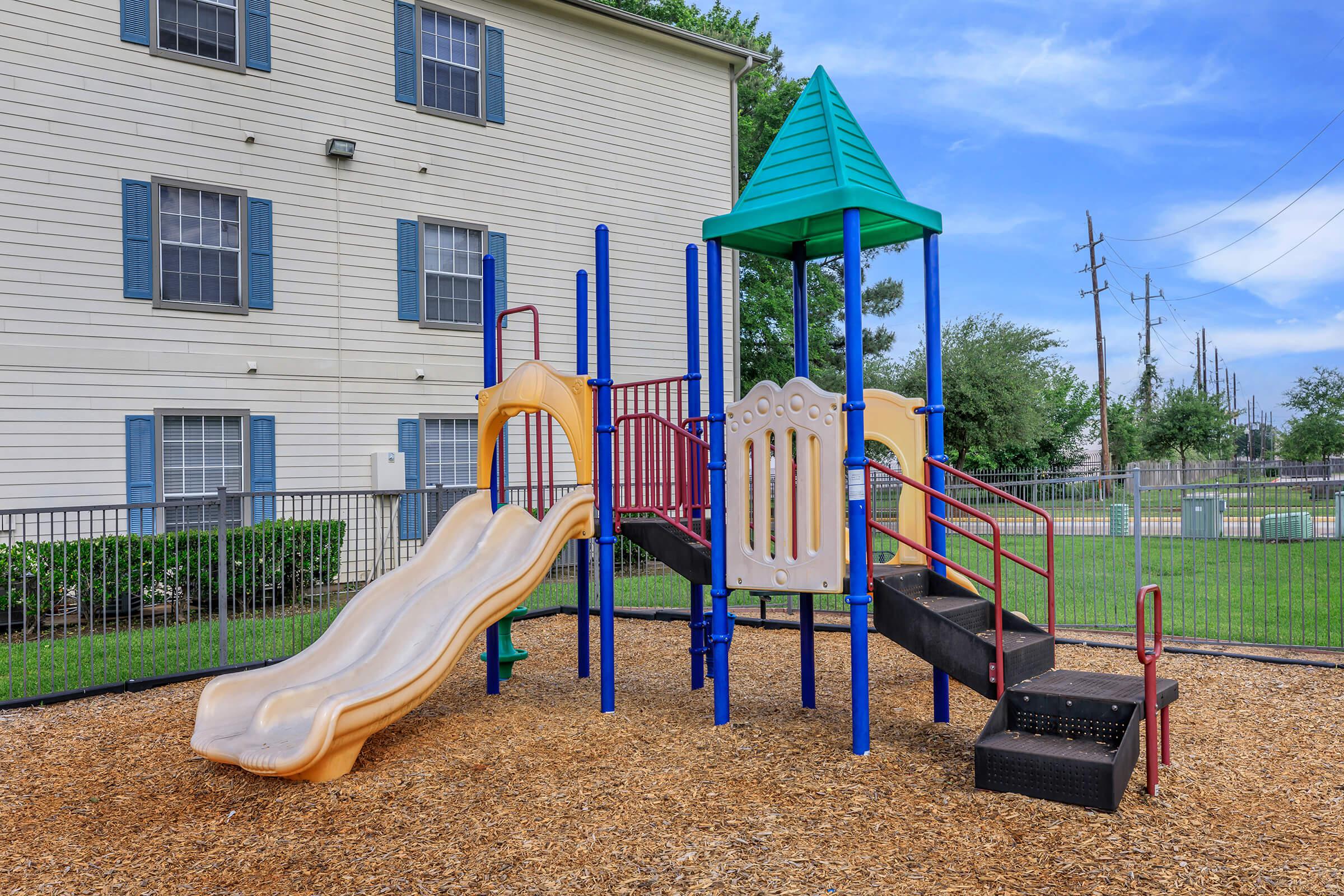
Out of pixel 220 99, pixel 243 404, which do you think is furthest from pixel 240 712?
pixel 220 99

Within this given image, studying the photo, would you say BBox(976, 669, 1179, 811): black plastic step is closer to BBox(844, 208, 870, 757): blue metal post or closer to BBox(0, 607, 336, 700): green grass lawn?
BBox(844, 208, 870, 757): blue metal post

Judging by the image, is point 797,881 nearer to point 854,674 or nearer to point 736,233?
point 854,674

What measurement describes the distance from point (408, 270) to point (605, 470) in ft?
29.5

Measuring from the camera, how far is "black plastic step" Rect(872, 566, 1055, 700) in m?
5.48

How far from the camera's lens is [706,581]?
719cm

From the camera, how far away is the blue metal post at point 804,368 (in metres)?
6.95

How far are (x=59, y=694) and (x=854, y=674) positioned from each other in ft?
22.0

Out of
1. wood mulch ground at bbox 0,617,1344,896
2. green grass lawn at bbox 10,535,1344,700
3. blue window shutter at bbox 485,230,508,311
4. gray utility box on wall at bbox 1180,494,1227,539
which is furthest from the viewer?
blue window shutter at bbox 485,230,508,311

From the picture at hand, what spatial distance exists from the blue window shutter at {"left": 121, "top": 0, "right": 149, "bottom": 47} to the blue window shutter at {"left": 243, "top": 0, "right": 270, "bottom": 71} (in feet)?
4.08

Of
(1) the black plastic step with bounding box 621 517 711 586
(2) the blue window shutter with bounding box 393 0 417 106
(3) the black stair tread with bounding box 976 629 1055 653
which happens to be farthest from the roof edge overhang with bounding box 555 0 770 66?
(3) the black stair tread with bounding box 976 629 1055 653

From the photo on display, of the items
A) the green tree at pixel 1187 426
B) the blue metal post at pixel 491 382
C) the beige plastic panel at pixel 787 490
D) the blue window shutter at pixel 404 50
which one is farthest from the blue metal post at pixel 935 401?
the green tree at pixel 1187 426

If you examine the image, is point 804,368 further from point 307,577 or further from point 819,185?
point 307,577

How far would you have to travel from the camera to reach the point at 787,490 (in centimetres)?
618

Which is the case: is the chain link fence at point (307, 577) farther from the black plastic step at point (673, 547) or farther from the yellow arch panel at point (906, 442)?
the black plastic step at point (673, 547)
